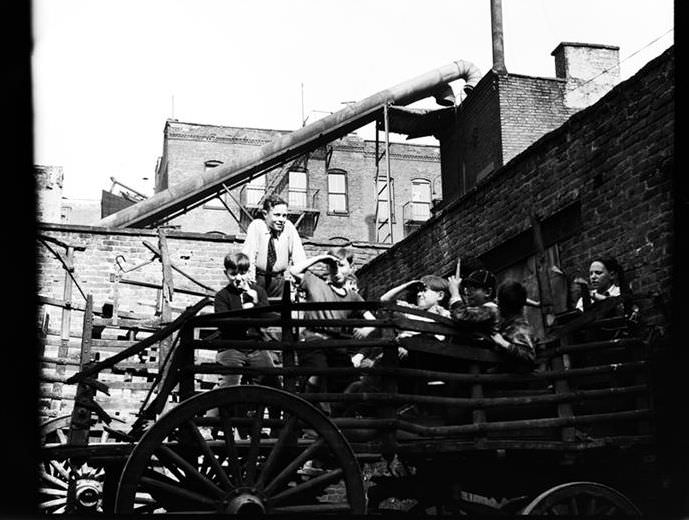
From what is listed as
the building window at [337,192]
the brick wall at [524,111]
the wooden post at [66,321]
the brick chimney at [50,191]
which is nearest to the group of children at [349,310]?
the wooden post at [66,321]

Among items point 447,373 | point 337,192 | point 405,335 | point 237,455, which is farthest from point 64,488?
point 337,192

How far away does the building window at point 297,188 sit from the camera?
32.8 meters

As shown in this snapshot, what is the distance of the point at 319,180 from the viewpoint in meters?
33.3

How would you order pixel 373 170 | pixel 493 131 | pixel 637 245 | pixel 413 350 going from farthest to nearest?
pixel 373 170, pixel 493 131, pixel 637 245, pixel 413 350

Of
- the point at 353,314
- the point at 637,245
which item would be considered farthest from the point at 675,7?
the point at 353,314

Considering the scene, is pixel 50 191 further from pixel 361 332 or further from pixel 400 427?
pixel 400 427

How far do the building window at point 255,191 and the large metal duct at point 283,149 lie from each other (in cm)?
1264

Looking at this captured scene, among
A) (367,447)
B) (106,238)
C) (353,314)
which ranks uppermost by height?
(106,238)

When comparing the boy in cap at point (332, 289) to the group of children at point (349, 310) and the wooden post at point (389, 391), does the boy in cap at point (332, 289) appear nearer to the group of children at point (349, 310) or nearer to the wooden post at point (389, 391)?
the group of children at point (349, 310)

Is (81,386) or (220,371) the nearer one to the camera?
(220,371)

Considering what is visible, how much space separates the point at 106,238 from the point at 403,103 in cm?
769

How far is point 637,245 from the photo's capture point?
7.51 meters

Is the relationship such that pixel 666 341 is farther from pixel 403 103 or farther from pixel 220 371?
pixel 403 103

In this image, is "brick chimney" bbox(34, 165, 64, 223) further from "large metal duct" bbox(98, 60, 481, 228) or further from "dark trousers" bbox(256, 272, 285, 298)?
"dark trousers" bbox(256, 272, 285, 298)
